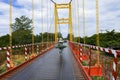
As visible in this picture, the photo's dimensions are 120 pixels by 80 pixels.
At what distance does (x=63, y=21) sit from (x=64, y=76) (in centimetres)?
6179

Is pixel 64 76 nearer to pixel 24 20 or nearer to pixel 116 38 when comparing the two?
pixel 116 38

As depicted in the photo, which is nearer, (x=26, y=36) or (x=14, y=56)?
(x=14, y=56)

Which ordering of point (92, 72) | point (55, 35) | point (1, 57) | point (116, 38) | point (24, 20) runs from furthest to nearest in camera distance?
point (24, 20)
point (55, 35)
point (116, 38)
point (1, 57)
point (92, 72)

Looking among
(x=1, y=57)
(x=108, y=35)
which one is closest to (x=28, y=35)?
(x=108, y=35)

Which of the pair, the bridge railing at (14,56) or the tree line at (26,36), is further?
the tree line at (26,36)

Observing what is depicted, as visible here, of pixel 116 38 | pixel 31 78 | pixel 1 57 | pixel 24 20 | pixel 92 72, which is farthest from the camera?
pixel 24 20

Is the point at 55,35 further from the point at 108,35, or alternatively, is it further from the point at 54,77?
the point at 54,77

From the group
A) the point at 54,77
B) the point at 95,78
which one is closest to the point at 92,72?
the point at 95,78

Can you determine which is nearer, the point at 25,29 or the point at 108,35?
the point at 108,35

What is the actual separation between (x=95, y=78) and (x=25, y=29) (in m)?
60.4

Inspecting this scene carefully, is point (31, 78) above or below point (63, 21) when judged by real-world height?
below

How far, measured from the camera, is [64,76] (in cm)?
1088

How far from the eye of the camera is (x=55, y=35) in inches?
2712

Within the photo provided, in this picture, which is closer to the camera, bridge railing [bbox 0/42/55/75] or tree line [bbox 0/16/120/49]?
bridge railing [bbox 0/42/55/75]
